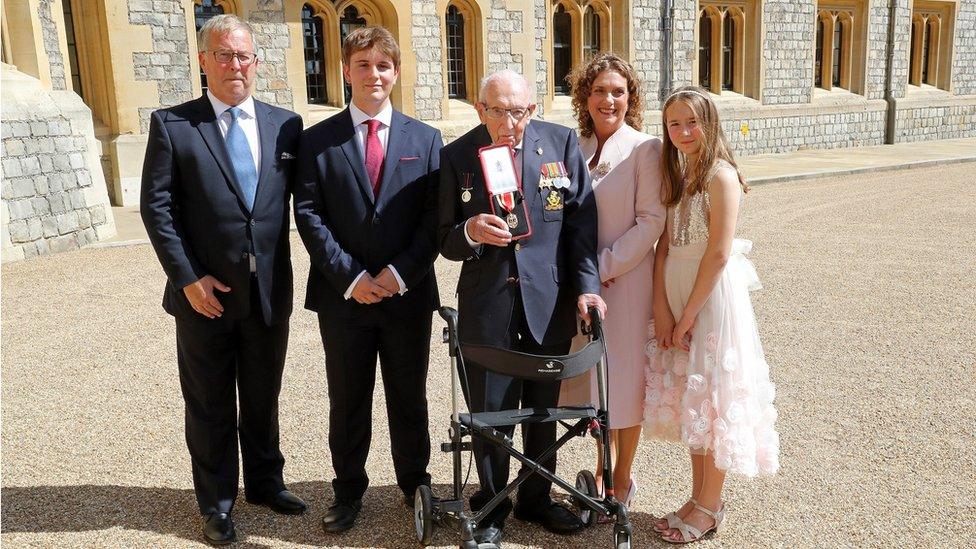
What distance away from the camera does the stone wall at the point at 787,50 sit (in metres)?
19.3

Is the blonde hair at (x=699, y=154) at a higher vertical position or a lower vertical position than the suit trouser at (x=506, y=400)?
higher

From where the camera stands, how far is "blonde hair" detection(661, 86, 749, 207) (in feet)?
9.55

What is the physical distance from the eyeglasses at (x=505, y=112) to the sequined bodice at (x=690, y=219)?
2.23 ft

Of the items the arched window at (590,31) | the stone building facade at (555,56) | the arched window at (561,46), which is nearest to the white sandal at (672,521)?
the stone building facade at (555,56)

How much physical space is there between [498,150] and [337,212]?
0.73 meters

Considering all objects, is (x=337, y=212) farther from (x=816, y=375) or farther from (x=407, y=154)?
(x=816, y=375)

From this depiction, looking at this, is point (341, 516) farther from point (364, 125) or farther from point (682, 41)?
point (682, 41)

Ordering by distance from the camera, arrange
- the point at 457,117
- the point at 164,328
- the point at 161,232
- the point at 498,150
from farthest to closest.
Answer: the point at 457,117, the point at 164,328, the point at 161,232, the point at 498,150

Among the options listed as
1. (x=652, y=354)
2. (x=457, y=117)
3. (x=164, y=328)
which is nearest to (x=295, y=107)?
(x=457, y=117)

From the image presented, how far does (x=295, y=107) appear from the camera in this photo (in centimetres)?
1280

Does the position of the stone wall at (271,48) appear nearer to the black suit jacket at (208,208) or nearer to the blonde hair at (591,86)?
the black suit jacket at (208,208)

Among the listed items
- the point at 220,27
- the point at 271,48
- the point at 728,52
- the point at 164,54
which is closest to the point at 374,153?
the point at 220,27

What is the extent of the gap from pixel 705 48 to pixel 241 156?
1790 centimetres

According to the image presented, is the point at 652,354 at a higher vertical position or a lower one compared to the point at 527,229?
lower
